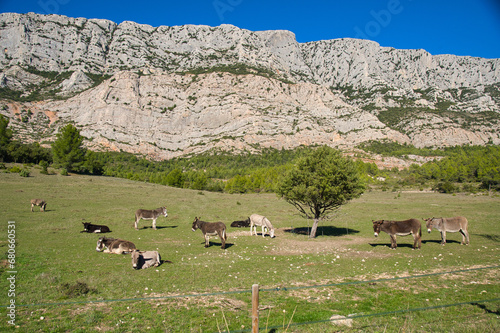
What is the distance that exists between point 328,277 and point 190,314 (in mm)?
6405

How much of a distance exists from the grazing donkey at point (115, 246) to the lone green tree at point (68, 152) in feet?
205

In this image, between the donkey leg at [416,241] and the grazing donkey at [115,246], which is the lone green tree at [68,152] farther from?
the donkey leg at [416,241]

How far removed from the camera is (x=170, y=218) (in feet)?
96.8

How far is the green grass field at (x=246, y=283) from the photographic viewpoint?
7.40 m

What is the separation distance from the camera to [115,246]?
1479 cm

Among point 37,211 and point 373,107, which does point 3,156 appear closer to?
point 37,211

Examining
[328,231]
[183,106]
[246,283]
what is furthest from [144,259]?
[183,106]

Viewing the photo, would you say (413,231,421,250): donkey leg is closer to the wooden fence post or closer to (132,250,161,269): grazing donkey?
(132,250,161,269): grazing donkey

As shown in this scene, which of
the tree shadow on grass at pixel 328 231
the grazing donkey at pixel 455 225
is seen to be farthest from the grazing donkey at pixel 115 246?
the grazing donkey at pixel 455 225

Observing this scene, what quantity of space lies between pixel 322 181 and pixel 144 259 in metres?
14.5

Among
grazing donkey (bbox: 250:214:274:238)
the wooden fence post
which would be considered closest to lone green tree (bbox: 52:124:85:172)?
grazing donkey (bbox: 250:214:274:238)

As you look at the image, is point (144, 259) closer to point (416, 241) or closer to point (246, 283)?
point (246, 283)

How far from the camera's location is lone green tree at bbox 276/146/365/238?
71.5 feet

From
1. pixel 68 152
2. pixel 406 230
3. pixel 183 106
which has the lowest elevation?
pixel 406 230
